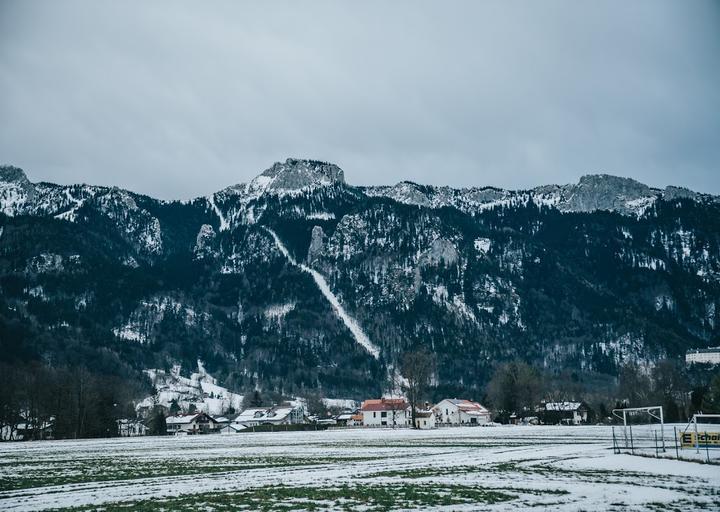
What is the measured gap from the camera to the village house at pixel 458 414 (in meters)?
165

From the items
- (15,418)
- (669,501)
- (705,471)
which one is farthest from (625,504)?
(15,418)

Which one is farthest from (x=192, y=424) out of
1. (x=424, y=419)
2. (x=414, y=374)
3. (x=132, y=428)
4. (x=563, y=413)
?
(x=563, y=413)

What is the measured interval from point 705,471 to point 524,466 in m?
8.38

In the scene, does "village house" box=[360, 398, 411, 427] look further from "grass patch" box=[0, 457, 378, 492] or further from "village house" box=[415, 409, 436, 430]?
"grass patch" box=[0, 457, 378, 492]

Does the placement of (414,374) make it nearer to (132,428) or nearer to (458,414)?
(458,414)

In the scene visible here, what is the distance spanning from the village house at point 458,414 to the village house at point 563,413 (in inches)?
896

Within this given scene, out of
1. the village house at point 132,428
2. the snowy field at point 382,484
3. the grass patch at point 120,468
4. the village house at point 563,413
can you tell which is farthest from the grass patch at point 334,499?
the village house at point 132,428

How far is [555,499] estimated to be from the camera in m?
22.5

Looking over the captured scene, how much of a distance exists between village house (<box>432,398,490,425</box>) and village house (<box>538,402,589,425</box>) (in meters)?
22.8

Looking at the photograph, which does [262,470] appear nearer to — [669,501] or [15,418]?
[669,501]

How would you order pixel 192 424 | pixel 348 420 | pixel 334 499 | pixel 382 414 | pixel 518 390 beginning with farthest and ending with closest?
pixel 348 420, pixel 382 414, pixel 192 424, pixel 518 390, pixel 334 499

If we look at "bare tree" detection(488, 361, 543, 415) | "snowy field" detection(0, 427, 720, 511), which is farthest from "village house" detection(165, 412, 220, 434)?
"snowy field" detection(0, 427, 720, 511)

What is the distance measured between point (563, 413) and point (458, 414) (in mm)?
40540

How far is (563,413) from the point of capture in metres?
132
